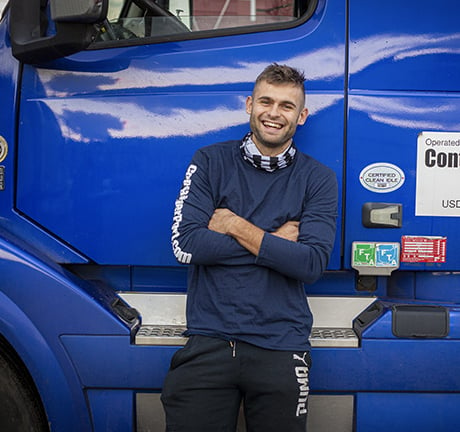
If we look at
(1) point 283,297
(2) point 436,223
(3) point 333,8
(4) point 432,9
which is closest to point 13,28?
(3) point 333,8

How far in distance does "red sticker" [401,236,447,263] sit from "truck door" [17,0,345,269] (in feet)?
0.87

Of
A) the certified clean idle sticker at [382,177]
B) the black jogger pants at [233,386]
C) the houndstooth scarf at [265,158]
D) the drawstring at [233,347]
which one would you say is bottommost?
the black jogger pants at [233,386]

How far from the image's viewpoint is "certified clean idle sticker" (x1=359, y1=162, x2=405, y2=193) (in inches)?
94.3

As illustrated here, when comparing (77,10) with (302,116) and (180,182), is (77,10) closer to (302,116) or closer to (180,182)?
(180,182)

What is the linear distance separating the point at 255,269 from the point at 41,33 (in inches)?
49.4

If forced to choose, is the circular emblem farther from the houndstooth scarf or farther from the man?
the houndstooth scarf

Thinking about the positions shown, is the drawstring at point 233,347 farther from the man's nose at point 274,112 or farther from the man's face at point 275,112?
the man's nose at point 274,112

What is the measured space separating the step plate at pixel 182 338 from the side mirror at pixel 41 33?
1119 millimetres

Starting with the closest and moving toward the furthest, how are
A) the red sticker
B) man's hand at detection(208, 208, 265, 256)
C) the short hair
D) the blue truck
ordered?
man's hand at detection(208, 208, 265, 256) → the short hair → the blue truck → the red sticker

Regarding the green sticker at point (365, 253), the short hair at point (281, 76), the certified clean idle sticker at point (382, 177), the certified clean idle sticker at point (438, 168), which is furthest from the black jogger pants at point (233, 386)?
the short hair at point (281, 76)

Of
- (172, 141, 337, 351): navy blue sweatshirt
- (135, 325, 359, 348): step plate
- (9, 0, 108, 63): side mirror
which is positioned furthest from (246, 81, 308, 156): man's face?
(135, 325, 359, 348): step plate

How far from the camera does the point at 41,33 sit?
2422 millimetres

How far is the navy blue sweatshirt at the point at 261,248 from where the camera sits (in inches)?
83.2

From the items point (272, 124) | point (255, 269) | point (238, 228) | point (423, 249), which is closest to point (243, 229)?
point (238, 228)
